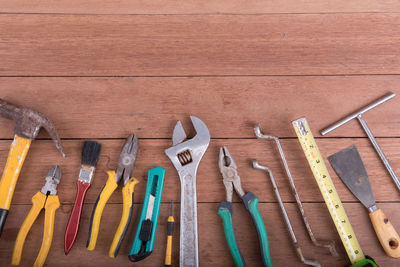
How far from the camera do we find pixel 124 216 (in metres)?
0.89

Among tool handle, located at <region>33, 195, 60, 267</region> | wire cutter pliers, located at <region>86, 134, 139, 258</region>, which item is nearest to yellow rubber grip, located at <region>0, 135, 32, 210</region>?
tool handle, located at <region>33, 195, 60, 267</region>

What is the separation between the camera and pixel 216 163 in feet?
3.25

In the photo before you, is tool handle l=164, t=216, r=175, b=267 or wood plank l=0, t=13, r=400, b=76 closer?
tool handle l=164, t=216, r=175, b=267

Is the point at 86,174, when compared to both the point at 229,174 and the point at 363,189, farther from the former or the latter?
the point at 363,189

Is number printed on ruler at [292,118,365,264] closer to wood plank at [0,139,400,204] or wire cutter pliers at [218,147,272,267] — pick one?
wood plank at [0,139,400,204]

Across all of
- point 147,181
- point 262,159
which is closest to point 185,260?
point 147,181

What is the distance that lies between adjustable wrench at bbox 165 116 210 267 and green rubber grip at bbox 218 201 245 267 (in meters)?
0.09

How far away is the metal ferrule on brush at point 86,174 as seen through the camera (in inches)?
36.8

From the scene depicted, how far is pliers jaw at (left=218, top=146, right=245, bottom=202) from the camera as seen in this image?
93 cm

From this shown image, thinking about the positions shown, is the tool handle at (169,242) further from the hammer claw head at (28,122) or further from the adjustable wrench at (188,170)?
the hammer claw head at (28,122)

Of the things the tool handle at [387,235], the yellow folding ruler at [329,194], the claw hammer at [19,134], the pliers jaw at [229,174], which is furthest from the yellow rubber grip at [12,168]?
the tool handle at [387,235]

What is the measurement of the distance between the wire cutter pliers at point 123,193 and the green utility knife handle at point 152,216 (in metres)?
0.04

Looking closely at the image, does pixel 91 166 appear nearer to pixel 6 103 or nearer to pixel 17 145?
pixel 17 145

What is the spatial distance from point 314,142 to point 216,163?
1.14 ft
